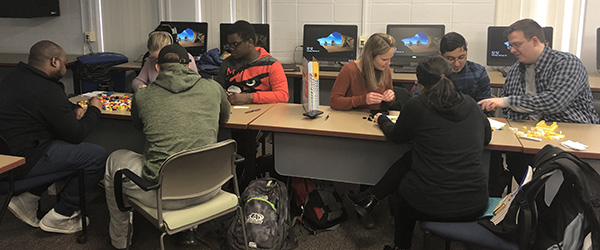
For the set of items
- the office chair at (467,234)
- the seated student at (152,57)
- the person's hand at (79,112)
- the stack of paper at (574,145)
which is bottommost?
the office chair at (467,234)

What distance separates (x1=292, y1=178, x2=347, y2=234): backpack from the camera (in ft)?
8.79

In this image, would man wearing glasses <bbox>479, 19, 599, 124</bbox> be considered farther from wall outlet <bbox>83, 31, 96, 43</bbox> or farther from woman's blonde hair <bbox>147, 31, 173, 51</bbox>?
wall outlet <bbox>83, 31, 96, 43</bbox>

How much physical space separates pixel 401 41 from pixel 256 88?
7.12 feet

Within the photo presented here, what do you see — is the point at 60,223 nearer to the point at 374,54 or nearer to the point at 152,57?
the point at 152,57

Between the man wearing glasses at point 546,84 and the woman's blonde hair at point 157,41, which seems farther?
the woman's blonde hair at point 157,41

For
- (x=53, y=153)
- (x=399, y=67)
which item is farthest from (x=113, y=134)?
(x=399, y=67)

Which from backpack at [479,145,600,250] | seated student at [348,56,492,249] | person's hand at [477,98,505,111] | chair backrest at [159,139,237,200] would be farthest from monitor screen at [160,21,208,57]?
backpack at [479,145,600,250]

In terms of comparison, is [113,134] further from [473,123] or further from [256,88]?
[473,123]

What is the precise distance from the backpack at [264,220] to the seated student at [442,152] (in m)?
0.65

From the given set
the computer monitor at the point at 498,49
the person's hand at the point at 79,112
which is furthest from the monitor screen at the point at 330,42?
the person's hand at the point at 79,112

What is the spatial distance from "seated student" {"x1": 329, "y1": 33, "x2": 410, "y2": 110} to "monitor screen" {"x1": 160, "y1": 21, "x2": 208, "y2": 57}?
2.59 m

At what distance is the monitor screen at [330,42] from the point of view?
4.89m

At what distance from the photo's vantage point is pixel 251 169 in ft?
8.78

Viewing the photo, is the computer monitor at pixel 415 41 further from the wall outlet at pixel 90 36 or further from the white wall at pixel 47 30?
the white wall at pixel 47 30
